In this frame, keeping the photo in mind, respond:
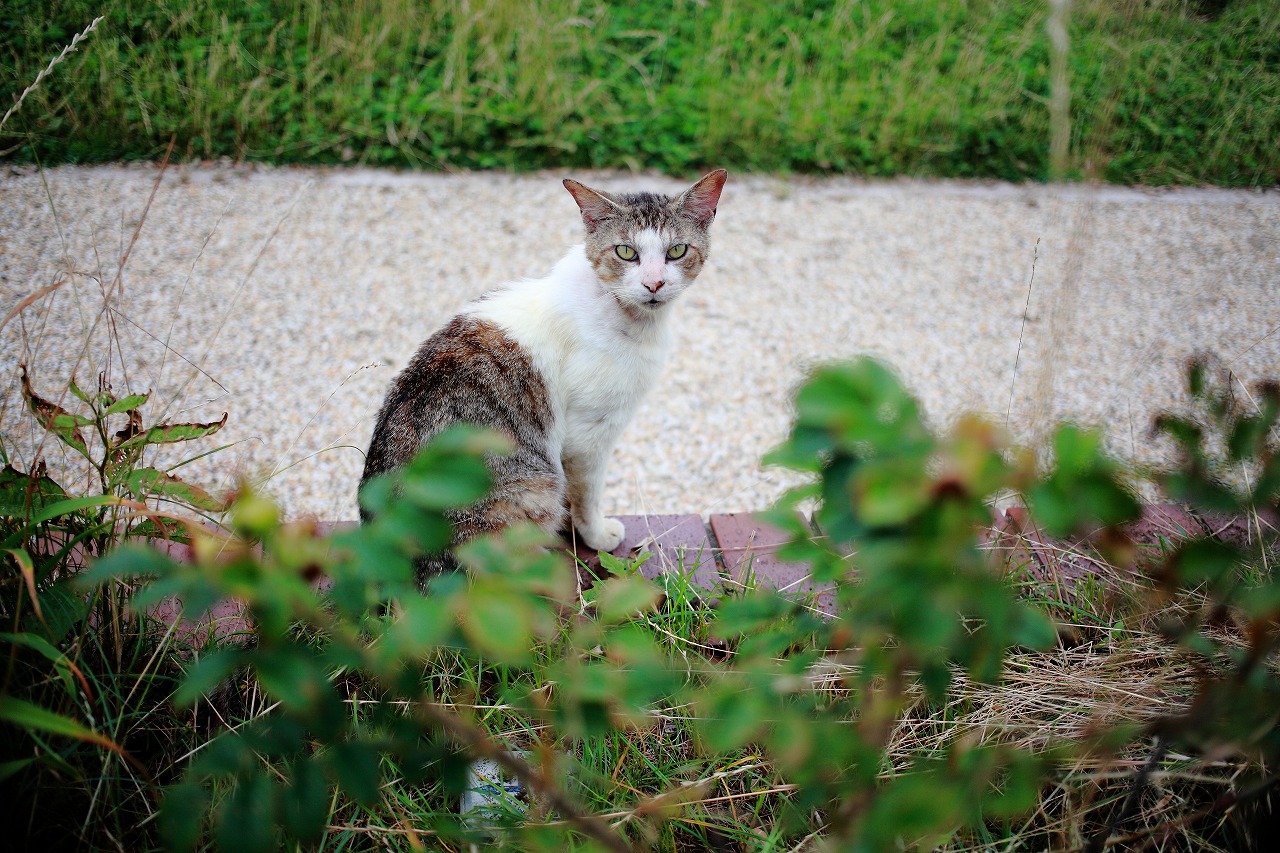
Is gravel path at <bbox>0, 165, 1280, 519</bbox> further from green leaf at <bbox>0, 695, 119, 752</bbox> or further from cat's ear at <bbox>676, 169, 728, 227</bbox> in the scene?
green leaf at <bbox>0, 695, 119, 752</bbox>

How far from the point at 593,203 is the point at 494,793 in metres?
1.38

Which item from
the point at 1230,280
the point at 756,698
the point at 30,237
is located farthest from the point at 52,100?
the point at 1230,280

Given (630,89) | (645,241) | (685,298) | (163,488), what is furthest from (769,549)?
(630,89)

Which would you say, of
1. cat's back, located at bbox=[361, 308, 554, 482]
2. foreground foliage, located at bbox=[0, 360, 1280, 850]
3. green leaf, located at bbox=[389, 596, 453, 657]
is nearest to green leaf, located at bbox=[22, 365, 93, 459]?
foreground foliage, located at bbox=[0, 360, 1280, 850]

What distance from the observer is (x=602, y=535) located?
2027 millimetres

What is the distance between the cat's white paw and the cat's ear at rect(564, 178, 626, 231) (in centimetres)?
78

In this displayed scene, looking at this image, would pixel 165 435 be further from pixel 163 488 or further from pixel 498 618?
pixel 498 618

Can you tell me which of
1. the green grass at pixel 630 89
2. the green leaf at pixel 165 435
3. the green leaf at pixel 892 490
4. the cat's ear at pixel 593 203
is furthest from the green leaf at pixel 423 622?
the green grass at pixel 630 89

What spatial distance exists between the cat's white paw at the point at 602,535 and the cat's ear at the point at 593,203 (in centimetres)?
78

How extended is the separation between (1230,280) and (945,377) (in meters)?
1.60

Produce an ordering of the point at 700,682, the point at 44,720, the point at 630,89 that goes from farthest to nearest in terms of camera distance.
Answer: the point at 630,89 → the point at 700,682 → the point at 44,720

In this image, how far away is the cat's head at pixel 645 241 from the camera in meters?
1.91

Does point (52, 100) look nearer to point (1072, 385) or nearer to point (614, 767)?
point (614, 767)

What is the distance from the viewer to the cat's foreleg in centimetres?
199
